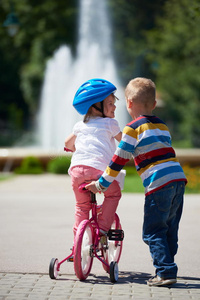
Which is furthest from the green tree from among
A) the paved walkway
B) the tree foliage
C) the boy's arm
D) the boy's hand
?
the boy's hand

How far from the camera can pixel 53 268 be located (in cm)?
435

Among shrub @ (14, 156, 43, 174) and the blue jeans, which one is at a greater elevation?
the blue jeans

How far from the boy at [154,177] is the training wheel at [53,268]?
0.64m

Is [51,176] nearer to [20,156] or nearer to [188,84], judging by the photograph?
[20,156]

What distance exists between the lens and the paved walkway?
3.99m

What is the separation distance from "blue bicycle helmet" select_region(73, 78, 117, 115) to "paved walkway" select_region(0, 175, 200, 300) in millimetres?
1384

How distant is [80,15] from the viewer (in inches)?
1677

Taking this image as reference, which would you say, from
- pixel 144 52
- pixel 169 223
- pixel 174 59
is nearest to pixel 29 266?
pixel 169 223

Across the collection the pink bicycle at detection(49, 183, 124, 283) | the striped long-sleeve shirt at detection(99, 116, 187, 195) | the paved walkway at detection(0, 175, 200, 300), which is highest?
the striped long-sleeve shirt at detection(99, 116, 187, 195)

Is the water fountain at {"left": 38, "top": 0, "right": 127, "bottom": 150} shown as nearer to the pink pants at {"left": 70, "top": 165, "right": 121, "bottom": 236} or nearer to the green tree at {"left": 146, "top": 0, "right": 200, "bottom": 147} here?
the green tree at {"left": 146, "top": 0, "right": 200, "bottom": 147}

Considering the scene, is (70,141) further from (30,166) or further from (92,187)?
Answer: (30,166)

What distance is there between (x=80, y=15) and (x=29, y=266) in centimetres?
3923

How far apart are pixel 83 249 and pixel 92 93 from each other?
3.95ft

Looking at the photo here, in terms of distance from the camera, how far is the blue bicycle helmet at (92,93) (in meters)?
4.43
